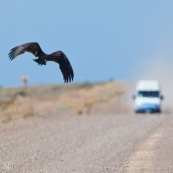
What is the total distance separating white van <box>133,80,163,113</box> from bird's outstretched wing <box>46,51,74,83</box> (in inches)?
1577

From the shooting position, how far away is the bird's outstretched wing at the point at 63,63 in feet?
50.1

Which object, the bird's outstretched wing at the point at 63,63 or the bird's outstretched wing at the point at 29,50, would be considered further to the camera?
the bird's outstretched wing at the point at 63,63

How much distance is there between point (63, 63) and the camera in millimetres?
15883

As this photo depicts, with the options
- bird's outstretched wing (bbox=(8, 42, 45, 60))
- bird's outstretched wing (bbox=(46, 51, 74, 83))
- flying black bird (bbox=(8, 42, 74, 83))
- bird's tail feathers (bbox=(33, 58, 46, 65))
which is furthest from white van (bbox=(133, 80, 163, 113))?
bird's tail feathers (bbox=(33, 58, 46, 65))

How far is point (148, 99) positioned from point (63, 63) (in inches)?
1616

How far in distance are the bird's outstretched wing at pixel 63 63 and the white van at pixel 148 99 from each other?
40.0 metres

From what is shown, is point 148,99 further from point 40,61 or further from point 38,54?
point 40,61

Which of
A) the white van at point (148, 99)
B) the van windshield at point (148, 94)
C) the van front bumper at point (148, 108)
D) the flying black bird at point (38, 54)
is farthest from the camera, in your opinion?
the van windshield at point (148, 94)

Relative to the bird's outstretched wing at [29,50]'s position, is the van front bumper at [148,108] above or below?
above

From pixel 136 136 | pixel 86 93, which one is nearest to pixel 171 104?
pixel 86 93

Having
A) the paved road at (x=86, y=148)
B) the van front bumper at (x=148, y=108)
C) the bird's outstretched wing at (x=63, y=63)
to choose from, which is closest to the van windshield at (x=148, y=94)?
the van front bumper at (x=148, y=108)

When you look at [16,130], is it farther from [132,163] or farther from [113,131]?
[132,163]

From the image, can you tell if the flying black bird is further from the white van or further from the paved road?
the white van

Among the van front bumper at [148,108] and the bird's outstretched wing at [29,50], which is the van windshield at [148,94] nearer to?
the van front bumper at [148,108]
